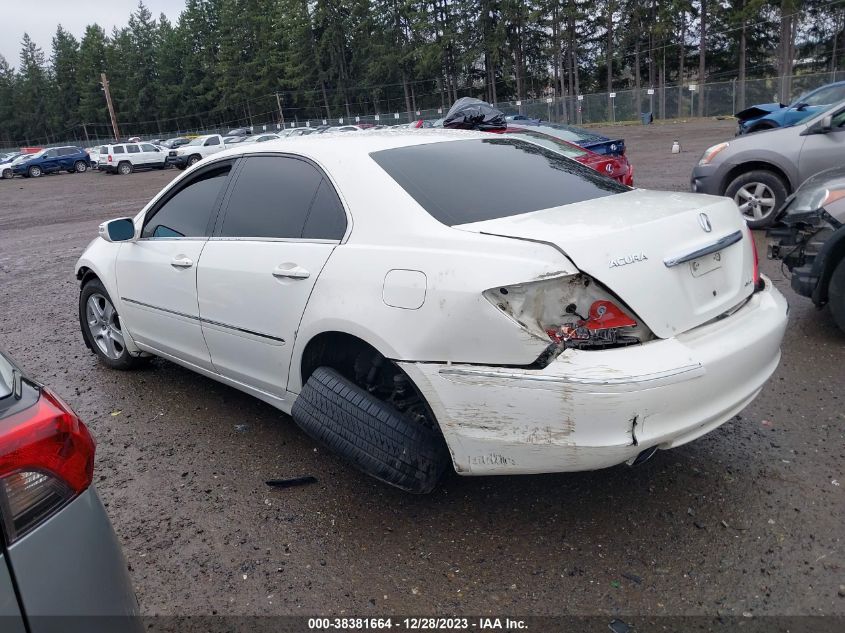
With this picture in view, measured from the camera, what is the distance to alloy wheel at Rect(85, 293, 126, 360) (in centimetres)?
495

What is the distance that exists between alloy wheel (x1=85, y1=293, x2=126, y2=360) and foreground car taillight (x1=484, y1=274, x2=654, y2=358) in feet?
11.3

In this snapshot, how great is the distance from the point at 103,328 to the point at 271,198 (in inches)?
94.7

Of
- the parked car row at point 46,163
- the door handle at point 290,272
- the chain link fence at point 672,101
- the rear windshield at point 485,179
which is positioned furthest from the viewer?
the parked car row at point 46,163

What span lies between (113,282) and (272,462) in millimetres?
2009

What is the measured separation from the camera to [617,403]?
2.34 meters

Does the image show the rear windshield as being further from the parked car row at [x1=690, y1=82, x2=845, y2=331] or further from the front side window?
the parked car row at [x1=690, y1=82, x2=845, y2=331]

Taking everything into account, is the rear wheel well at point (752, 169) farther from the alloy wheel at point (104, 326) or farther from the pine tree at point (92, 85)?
the pine tree at point (92, 85)

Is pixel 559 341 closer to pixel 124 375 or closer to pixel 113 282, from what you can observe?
pixel 113 282

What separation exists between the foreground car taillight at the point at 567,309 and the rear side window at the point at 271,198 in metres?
1.32

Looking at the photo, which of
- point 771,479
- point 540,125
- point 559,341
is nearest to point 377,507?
point 559,341

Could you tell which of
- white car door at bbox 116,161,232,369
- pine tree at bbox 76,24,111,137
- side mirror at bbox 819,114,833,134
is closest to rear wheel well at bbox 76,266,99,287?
white car door at bbox 116,161,232,369

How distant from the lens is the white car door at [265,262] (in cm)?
318

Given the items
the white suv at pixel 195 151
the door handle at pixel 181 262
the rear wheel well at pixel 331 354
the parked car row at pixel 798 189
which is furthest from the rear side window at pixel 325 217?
the white suv at pixel 195 151

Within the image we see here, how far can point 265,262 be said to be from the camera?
3352mm
